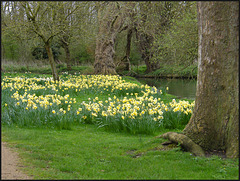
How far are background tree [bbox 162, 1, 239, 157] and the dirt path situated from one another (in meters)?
2.70

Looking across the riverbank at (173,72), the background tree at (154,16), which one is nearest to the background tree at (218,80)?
the background tree at (154,16)

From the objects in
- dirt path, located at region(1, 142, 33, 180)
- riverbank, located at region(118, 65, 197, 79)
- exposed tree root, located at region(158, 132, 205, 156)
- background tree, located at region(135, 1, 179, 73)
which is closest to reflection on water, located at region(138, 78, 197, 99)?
riverbank, located at region(118, 65, 197, 79)

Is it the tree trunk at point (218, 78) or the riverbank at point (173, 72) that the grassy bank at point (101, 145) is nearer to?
the tree trunk at point (218, 78)

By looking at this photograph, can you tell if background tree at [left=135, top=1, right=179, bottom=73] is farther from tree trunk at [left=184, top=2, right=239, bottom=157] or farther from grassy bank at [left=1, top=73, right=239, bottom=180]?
grassy bank at [left=1, top=73, right=239, bottom=180]

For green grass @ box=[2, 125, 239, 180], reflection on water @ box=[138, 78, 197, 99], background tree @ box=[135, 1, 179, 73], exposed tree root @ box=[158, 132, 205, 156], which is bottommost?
Result: reflection on water @ box=[138, 78, 197, 99]

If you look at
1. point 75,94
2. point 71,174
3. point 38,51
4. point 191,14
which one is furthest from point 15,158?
point 38,51

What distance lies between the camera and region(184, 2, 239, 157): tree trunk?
4.34 metres

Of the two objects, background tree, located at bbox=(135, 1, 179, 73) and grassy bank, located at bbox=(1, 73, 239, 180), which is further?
background tree, located at bbox=(135, 1, 179, 73)

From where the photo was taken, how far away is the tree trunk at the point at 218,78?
4.34 metres

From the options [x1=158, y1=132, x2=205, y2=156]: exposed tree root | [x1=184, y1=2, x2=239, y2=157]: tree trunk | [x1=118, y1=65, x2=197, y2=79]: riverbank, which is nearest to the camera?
[x1=184, y1=2, x2=239, y2=157]: tree trunk

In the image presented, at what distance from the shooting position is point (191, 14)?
35.1 ft

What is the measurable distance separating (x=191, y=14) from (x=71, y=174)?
878cm

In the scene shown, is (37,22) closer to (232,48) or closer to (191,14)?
(191,14)

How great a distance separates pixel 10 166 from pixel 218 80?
3.49 meters
